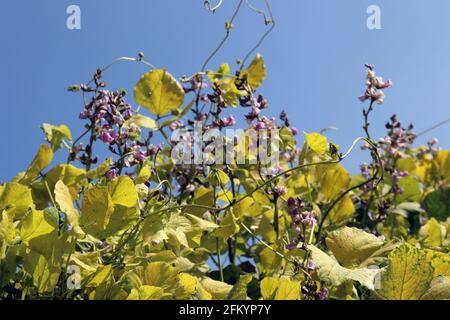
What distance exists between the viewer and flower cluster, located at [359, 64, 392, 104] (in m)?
1.46

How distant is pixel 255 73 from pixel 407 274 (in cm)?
83

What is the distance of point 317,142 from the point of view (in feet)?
4.30

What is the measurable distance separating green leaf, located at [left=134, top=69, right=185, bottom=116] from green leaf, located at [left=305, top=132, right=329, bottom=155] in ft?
1.01

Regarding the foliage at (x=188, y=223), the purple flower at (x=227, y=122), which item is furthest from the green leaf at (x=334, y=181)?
the purple flower at (x=227, y=122)

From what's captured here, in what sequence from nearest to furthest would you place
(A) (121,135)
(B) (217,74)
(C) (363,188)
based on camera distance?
1. (A) (121,135)
2. (B) (217,74)
3. (C) (363,188)

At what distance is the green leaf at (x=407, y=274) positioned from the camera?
86 centimetres

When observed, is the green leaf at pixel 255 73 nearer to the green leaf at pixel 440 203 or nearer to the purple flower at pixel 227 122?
the purple flower at pixel 227 122

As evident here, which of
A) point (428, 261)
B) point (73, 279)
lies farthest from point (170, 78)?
point (428, 261)

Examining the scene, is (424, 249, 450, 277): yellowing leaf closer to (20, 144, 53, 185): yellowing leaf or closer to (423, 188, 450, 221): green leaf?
(20, 144, 53, 185): yellowing leaf

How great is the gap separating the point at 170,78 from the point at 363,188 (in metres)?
0.88

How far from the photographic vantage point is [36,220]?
40.5 inches

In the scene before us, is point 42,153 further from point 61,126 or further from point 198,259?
point 198,259

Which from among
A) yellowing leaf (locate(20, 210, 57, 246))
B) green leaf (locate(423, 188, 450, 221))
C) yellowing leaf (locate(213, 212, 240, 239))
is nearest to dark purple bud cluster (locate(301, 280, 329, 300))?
yellowing leaf (locate(213, 212, 240, 239))

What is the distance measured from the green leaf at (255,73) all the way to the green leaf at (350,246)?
A: 575mm
